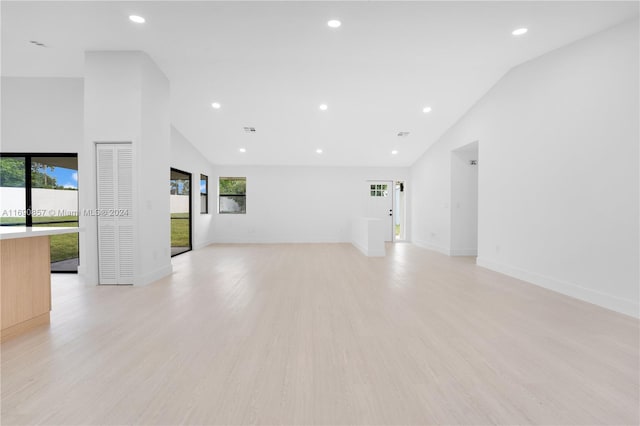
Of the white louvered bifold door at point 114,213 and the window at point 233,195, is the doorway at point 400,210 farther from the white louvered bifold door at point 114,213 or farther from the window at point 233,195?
the white louvered bifold door at point 114,213

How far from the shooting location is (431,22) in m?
3.24

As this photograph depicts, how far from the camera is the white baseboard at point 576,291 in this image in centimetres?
291

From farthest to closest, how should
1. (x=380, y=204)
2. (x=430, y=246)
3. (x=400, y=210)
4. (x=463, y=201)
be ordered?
(x=400, y=210) < (x=380, y=204) < (x=430, y=246) < (x=463, y=201)

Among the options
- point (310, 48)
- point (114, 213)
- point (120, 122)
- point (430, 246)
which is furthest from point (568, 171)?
point (114, 213)

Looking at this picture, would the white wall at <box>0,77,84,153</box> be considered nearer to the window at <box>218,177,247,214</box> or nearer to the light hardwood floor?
the light hardwood floor

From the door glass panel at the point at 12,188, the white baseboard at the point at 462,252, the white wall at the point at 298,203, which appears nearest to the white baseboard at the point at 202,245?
the white wall at the point at 298,203

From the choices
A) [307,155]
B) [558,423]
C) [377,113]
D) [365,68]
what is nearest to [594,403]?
[558,423]

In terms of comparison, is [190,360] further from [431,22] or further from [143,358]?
[431,22]

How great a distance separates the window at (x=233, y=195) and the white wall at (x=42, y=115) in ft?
15.4

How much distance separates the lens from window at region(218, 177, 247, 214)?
29.9 feet

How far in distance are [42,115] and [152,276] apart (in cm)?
310

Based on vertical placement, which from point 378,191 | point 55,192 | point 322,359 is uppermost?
point 378,191

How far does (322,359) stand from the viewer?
1.95 m

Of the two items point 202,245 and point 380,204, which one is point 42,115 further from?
point 380,204
